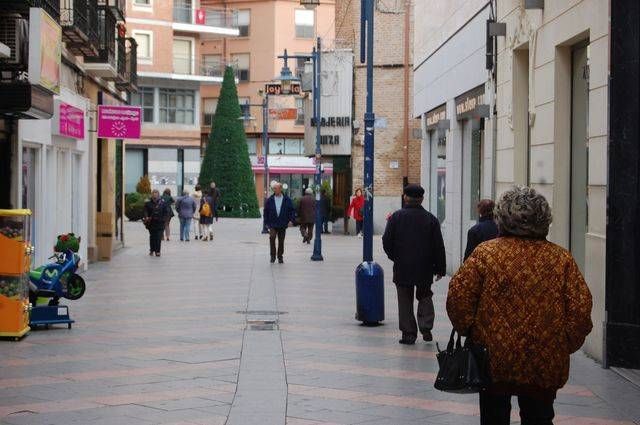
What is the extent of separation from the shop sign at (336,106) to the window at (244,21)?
40.5 m

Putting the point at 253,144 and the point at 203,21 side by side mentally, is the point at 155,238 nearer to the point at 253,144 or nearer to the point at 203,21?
the point at 203,21

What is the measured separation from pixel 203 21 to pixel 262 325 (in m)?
58.1

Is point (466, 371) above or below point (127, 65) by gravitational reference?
below

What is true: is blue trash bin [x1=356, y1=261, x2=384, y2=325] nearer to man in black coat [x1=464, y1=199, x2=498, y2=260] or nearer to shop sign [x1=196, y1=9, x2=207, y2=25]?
man in black coat [x1=464, y1=199, x2=498, y2=260]

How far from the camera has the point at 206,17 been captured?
249ft

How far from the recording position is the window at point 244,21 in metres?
81.2

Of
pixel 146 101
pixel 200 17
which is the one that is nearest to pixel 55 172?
pixel 146 101

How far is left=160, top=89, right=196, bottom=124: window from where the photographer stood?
69.8 metres

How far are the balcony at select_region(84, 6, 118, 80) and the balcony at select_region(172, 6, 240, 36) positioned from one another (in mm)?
43213

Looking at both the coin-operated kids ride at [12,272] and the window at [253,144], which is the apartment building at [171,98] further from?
the coin-operated kids ride at [12,272]

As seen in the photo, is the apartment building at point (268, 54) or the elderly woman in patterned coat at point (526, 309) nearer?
the elderly woman in patterned coat at point (526, 309)

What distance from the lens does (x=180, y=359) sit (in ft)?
37.8

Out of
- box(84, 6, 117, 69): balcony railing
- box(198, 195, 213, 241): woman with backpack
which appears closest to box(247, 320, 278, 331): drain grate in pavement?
box(84, 6, 117, 69): balcony railing

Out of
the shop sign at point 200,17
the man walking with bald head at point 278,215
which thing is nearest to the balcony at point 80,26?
the man walking with bald head at point 278,215
